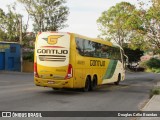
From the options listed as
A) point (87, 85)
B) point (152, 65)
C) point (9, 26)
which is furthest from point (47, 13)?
point (87, 85)

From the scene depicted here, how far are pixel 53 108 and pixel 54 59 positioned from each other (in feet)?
21.0

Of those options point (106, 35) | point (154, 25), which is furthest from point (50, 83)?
point (106, 35)

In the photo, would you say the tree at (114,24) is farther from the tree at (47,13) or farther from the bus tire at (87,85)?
the bus tire at (87,85)

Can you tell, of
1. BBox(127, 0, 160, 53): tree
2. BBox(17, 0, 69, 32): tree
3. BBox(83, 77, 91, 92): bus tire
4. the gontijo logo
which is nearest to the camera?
the gontijo logo

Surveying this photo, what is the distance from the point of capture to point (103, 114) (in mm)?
13430

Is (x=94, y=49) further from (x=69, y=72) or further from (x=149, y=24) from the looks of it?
(x=149, y=24)

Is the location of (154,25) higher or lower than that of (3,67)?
higher

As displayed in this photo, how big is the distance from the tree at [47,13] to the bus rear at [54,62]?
54.9m

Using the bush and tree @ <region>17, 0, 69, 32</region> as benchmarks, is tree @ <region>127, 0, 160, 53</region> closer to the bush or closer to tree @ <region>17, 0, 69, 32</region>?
tree @ <region>17, 0, 69, 32</region>

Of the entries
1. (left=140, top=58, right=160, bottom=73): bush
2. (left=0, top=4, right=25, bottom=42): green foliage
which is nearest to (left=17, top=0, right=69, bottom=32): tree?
(left=0, top=4, right=25, bottom=42): green foliage

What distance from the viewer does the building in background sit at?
55094 mm

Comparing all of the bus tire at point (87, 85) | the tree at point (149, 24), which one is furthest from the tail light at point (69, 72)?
the tree at point (149, 24)

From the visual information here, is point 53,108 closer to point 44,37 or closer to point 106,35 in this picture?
point 44,37

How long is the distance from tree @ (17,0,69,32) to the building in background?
59.9 ft
